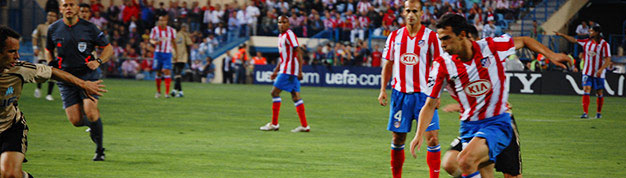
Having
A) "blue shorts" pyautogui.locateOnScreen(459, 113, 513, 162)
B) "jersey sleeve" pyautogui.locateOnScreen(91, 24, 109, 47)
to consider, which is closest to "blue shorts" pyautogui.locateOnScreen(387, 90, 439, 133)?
"blue shorts" pyautogui.locateOnScreen(459, 113, 513, 162)

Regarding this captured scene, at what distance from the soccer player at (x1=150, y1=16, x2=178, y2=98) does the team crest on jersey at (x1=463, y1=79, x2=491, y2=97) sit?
54.5 ft

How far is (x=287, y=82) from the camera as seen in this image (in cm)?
1386

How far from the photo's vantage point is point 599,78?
60.2 feet

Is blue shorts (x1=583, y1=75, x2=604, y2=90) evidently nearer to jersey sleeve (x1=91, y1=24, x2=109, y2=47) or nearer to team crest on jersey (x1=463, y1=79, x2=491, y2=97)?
jersey sleeve (x1=91, y1=24, x2=109, y2=47)

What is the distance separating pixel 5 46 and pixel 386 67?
4.04 m

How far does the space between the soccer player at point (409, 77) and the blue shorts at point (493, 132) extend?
1.68m

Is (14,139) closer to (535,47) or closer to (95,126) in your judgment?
(95,126)

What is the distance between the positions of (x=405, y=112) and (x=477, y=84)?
1.96 metres

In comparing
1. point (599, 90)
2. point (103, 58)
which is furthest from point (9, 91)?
point (599, 90)

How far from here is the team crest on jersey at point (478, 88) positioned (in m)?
6.30

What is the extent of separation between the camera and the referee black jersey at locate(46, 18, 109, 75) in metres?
10.2

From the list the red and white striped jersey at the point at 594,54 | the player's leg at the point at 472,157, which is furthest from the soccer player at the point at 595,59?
the player's leg at the point at 472,157

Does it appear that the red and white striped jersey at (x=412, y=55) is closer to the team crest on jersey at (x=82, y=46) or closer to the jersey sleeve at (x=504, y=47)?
Answer: the jersey sleeve at (x=504, y=47)

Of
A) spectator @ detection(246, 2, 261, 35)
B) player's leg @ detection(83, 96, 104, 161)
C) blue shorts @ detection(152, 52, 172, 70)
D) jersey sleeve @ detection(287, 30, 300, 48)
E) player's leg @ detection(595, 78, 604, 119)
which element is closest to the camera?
player's leg @ detection(83, 96, 104, 161)
